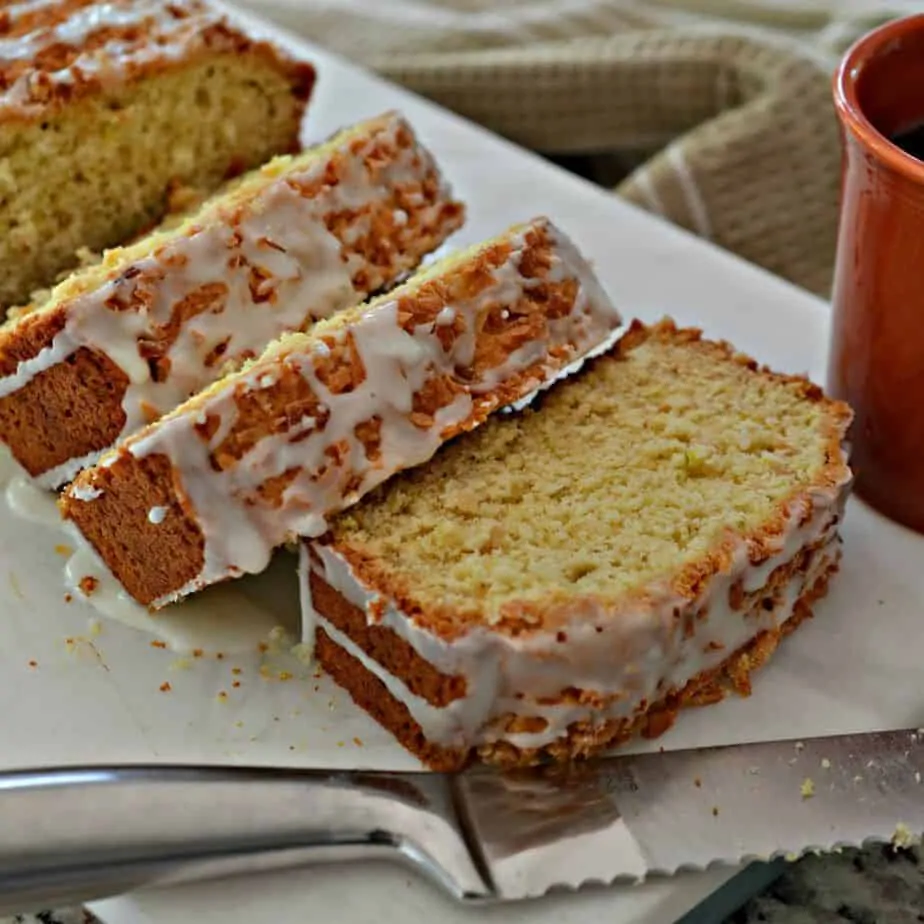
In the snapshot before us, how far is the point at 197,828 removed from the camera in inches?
66.9

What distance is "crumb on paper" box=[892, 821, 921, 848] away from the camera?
177 cm

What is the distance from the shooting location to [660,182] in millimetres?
3225

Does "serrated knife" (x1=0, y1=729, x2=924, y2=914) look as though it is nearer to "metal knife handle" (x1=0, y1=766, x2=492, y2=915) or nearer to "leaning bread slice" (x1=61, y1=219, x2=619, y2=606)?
"metal knife handle" (x1=0, y1=766, x2=492, y2=915)

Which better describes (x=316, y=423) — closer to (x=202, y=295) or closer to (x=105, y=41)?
(x=202, y=295)

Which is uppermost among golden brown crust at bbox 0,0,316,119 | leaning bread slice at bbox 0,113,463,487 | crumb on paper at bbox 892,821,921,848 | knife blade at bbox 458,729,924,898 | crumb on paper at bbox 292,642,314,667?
golden brown crust at bbox 0,0,316,119

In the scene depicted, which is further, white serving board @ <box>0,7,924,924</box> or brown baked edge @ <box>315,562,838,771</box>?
brown baked edge @ <box>315,562,838,771</box>

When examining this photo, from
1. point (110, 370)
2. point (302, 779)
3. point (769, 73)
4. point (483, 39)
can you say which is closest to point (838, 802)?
point (302, 779)

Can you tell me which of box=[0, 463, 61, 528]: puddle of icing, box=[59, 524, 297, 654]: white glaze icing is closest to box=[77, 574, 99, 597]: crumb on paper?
box=[59, 524, 297, 654]: white glaze icing

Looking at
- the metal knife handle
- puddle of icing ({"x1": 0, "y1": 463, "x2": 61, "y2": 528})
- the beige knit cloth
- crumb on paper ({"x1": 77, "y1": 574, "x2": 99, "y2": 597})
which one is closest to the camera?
the metal knife handle

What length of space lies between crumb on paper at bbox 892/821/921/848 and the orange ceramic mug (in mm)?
717

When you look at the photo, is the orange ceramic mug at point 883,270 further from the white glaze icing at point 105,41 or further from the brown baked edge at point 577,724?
the white glaze icing at point 105,41

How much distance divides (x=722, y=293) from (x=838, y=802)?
1.34 metres

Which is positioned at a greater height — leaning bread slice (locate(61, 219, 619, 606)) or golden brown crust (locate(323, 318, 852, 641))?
leaning bread slice (locate(61, 219, 619, 606))

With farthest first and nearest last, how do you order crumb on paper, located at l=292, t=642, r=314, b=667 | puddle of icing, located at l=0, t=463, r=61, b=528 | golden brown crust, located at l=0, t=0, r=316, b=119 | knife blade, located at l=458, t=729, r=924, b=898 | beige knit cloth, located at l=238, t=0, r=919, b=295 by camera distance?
beige knit cloth, located at l=238, t=0, r=919, b=295, golden brown crust, located at l=0, t=0, r=316, b=119, puddle of icing, located at l=0, t=463, r=61, b=528, crumb on paper, located at l=292, t=642, r=314, b=667, knife blade, located at l=458, t=729, r=924, b=898
